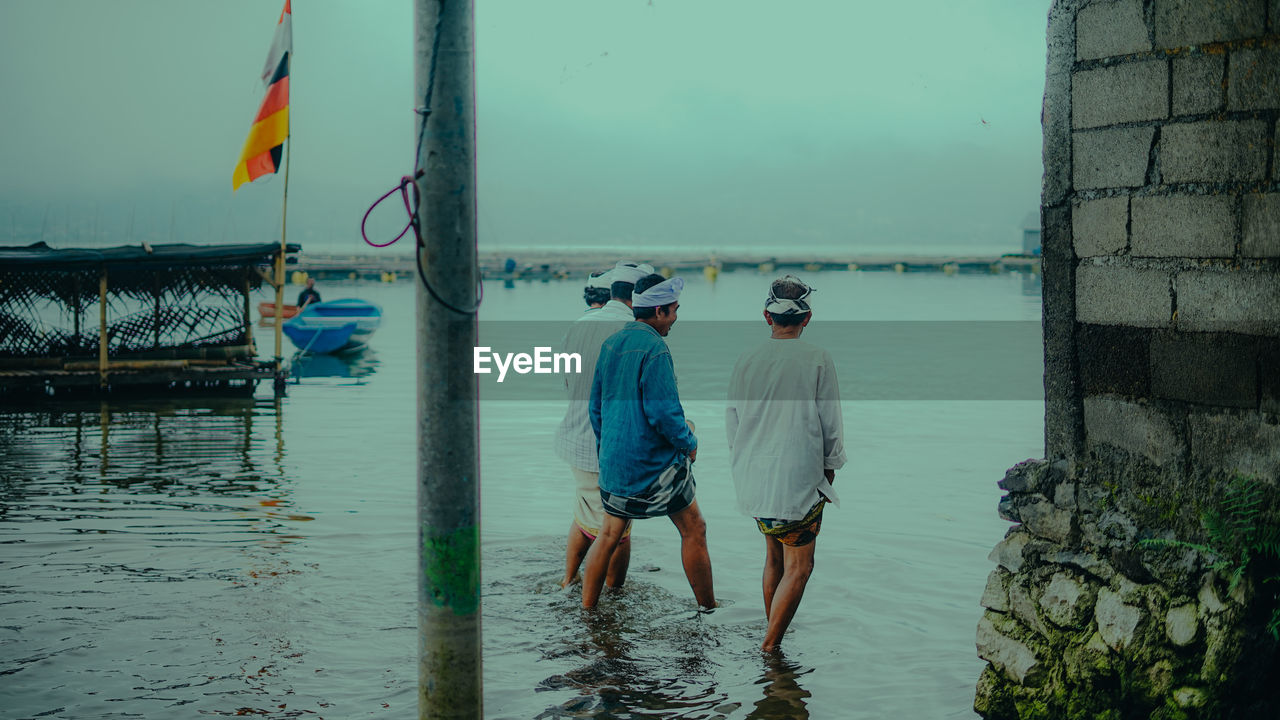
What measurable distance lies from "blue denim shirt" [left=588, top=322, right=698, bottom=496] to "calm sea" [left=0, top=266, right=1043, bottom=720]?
3.31 feet

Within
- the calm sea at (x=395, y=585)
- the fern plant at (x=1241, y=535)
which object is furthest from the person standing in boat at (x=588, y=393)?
the fern plant at (x=1241, y=535)

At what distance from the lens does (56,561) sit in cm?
779

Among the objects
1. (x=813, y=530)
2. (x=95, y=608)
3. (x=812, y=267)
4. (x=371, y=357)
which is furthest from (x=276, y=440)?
(x=812, y=267)

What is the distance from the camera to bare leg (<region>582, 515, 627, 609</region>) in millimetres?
6391

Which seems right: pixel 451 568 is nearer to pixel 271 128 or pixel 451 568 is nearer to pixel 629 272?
pixel 629 272

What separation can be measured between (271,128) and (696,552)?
43.9 feet

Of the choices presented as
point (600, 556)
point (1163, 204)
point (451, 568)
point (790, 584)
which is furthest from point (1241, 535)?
point (600, 556)

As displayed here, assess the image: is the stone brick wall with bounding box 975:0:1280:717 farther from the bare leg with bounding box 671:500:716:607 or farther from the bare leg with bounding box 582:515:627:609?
the bare leg with bounding box 582:515:627:609

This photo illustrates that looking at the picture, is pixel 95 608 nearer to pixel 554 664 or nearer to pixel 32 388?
pixel 554 664

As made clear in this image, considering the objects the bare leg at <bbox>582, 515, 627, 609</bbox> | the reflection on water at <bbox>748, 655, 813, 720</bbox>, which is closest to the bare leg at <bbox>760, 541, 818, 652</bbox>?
the reflection on water at <bbox>748, 655, 813, 720</bbox>

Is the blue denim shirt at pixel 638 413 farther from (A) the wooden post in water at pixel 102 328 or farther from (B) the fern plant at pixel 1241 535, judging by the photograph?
(A) the wooden post in water at pixel 102 328

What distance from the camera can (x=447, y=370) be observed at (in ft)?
12.1

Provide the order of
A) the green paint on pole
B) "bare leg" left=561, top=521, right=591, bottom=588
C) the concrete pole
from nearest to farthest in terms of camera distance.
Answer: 1. the concrete pole
2. the green paint on pole
3. "bare leg" left=561, top=521, right=591, bottom=588

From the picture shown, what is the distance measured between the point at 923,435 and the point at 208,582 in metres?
9.92
